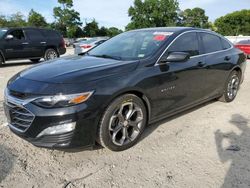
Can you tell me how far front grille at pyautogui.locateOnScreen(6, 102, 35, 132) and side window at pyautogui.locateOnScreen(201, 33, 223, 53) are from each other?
10.7ft

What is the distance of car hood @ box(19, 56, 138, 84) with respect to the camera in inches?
131

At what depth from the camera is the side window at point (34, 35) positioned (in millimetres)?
A: 13148

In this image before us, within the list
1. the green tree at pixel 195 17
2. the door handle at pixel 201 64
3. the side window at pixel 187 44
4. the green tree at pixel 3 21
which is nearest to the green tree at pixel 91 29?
the green tree at pixel 3 21

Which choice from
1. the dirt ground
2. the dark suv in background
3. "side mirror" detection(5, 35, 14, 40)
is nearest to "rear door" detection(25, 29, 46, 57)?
the dark suv in background

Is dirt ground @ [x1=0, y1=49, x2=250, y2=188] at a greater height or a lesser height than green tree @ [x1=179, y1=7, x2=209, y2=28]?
greater

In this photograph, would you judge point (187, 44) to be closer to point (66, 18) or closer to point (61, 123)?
point (61, 123)

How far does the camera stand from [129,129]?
12.7 ft

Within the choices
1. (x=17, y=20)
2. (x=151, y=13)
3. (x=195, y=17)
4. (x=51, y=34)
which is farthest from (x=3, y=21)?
(x=195, y=17)

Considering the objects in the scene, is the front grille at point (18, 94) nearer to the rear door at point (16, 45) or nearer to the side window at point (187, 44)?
the side window at point (187, 44)

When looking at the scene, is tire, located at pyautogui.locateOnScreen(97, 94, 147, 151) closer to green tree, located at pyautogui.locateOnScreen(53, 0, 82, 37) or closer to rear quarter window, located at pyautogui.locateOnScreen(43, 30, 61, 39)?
rear quarter window, located at pyautogui.locateOnScreen(43, 30, 61, 39)

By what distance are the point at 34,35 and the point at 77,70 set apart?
1075 centimetres

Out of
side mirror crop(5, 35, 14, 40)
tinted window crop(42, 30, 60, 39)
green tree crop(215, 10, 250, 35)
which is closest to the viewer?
side mirror crop(5, 35, 14, 40)

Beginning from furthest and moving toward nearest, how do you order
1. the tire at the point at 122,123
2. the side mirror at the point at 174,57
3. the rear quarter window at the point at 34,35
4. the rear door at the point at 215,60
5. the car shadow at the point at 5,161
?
the rear quarter window at the point at 34,35 < the rear door at the point at 215,60 < the side mirror at the point at 174,57 < the tire at the point at 122,123 < the car shadow at the point at 5,161

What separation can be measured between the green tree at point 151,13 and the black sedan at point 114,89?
6665 cm
